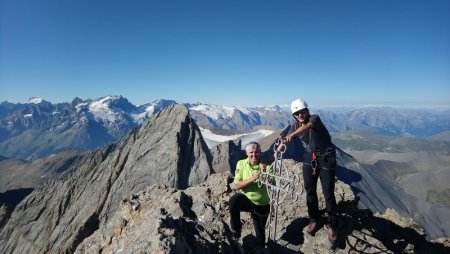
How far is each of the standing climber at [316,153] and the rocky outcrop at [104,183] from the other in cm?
4065

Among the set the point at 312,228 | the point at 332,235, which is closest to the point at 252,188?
the point at 312,228

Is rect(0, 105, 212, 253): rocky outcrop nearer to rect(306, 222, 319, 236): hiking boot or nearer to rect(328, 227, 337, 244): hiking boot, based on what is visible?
rect(306, 222, 319, 236): hiking boot

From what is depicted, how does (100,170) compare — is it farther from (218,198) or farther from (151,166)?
(218,198)

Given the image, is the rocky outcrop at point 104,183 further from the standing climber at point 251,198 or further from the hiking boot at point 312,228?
the hiking boot at point 312,228

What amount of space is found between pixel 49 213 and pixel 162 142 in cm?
2366

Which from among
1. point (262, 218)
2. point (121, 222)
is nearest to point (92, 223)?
point (121, 222)

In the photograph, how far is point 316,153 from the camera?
1296 centimetres

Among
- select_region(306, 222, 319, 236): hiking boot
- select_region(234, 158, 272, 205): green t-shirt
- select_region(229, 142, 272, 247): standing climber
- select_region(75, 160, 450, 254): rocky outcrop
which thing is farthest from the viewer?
select_region(306, 222, 319, 236): hiking boot

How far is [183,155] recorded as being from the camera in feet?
223

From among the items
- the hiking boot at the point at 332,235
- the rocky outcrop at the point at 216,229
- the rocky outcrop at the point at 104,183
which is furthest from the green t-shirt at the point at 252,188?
the rocky outcrop at the point at 104,183

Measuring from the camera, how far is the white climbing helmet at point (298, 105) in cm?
1261

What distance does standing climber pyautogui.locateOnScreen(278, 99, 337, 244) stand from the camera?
12.7m

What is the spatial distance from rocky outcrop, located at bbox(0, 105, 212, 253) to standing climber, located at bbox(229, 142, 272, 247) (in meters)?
39.0

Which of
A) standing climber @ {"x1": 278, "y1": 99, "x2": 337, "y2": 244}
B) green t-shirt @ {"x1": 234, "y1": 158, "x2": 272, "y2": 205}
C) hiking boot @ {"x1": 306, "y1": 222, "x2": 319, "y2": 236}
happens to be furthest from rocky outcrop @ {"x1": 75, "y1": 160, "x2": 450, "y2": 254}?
standing climber @ {"x1": 278, "y1": 99, "x2": 337, "y2": 244}
